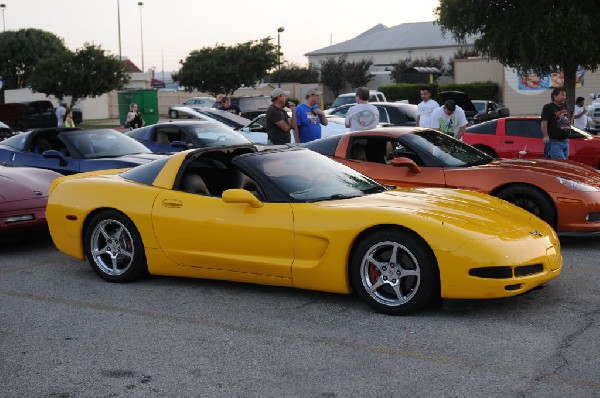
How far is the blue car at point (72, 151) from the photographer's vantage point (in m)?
11.1

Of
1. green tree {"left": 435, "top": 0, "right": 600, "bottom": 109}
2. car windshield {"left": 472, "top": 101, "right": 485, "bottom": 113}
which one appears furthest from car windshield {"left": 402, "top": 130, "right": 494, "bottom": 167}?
car windshield {"left": 472, "top": 101, "right": 485, "bottom": 113}

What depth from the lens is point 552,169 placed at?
8633mm

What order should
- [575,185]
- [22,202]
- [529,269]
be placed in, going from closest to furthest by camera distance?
[529,269], [575,185], [22,202]

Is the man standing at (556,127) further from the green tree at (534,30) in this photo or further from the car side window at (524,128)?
the green tree at (534,30)

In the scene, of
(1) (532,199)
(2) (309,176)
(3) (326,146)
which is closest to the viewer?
(2) (309,176)

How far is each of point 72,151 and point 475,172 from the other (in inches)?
230

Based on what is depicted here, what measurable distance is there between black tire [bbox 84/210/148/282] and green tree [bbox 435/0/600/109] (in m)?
13.1

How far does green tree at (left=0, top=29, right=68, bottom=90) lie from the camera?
243 ft

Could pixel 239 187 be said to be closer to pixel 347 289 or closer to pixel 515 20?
pixel 347 289

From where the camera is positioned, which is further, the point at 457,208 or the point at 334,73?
the point at 334,73

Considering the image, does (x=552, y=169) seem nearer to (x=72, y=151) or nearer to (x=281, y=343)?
(x=281, y=343)

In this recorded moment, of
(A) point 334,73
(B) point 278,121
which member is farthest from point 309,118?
(A) point 334,73

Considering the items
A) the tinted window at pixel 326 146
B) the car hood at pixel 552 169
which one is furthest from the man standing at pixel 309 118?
the car hood at pixel 552 169

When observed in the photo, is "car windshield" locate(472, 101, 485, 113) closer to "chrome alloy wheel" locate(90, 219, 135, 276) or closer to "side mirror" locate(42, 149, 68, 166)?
"side mirror" locate(42, 149, 68, 166)
